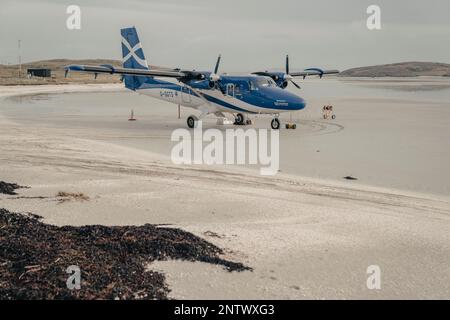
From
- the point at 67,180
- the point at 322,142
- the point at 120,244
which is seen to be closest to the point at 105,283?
the point at 120,244

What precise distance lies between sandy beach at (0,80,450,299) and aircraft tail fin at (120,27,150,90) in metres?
10.8

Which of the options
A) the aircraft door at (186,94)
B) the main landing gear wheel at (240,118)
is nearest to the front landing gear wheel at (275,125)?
the main landing gear wheel at (240,118)

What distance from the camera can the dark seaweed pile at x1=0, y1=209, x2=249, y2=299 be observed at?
567cm

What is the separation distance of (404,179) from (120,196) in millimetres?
8062

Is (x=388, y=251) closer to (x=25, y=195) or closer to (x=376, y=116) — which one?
(x=25, y=195)

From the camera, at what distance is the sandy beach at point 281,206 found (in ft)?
21.1

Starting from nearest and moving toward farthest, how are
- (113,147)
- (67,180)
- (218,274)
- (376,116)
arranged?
(218,274) < (67,180) < (113,147) < (376,116)

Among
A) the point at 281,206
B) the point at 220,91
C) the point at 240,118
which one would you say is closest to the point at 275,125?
the point at 240,118

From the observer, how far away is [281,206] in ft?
33.2

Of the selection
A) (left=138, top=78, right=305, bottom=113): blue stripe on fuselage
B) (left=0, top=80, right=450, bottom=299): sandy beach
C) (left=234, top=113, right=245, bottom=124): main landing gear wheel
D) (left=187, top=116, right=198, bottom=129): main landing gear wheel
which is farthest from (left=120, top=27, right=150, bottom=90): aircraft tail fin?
(left=0, top=80, right=450, bottom=299): sandy beach

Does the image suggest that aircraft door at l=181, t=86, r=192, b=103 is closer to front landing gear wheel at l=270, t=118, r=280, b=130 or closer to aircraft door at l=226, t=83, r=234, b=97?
aircraft door at l=226, t=83, r=234, b=97

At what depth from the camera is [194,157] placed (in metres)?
16.4

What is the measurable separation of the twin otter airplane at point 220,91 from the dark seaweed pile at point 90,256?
1688cm
